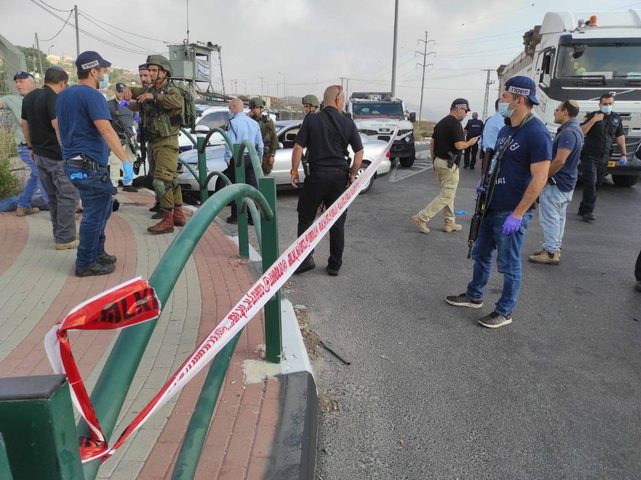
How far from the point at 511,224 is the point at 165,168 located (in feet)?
12.6

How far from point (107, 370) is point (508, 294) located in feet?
11.6

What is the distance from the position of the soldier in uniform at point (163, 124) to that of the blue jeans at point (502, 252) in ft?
11.5

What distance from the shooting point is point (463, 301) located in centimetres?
445

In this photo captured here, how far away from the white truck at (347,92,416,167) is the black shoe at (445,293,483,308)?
30.1 feet

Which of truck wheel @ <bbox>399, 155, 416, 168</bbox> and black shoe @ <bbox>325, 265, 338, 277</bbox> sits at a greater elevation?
truck wheel @ <bbox>399, 155, 416, 168</bbox>

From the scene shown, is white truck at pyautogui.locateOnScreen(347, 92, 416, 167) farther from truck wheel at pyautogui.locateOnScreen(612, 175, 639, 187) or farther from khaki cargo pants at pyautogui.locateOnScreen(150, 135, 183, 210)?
khaki cargo pants at pyautogui.locateOnScreen(150, 135, 183, 210)

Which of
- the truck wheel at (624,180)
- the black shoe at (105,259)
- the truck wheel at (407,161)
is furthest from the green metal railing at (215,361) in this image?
the truck wheel at (407,161)

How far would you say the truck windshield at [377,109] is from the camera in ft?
49.6

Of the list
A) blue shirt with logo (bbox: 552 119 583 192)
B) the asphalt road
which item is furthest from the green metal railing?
blue shirt with logo (bbox: 552 119 583 192)

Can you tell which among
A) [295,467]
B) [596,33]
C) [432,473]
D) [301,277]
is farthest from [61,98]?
[596,33]

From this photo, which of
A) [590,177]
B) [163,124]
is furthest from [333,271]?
[590,177]

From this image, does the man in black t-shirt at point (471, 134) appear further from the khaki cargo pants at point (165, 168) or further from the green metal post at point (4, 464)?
the green metal post at point (4, 464)

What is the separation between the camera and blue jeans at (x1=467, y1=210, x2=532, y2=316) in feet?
12.8

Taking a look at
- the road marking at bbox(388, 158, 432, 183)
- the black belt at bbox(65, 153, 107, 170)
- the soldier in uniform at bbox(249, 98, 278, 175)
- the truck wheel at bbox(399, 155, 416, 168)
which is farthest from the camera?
the truck wheel at bbox(399, 155, 416, 168)
